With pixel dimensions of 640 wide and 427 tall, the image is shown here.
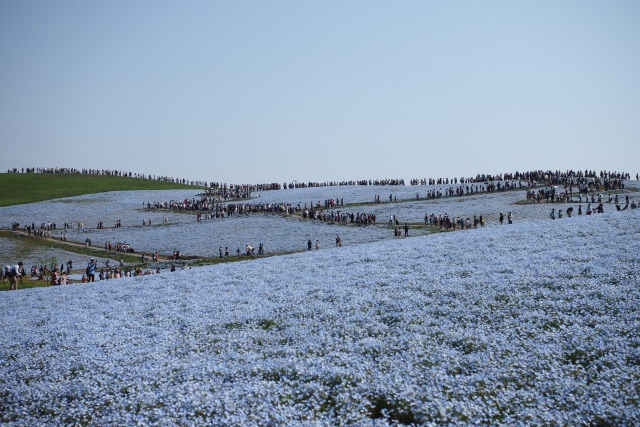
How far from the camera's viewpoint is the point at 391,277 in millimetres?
19797

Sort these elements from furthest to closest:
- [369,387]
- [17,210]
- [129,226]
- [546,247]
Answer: [17,210] → [129,226] → [546,247] → [369,387]

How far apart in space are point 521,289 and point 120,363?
12730 millimetres

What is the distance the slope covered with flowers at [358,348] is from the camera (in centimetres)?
1027

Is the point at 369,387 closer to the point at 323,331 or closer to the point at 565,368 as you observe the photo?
the point at 323,331

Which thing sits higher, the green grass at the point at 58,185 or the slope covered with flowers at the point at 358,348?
the green grass at the point at 58,185

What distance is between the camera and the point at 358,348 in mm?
13000

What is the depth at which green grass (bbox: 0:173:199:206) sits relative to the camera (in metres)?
81.7

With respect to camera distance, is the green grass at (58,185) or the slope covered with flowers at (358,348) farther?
the green grass at (58,185)

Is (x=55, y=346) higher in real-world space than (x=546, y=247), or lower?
lower

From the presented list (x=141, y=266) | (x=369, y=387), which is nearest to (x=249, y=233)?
(x=141, y=266)

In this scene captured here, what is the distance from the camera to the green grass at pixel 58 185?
268 ft

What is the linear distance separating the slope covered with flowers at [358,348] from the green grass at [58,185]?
230ft

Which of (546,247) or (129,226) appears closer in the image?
(546,247)

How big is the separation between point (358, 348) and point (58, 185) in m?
94.3
